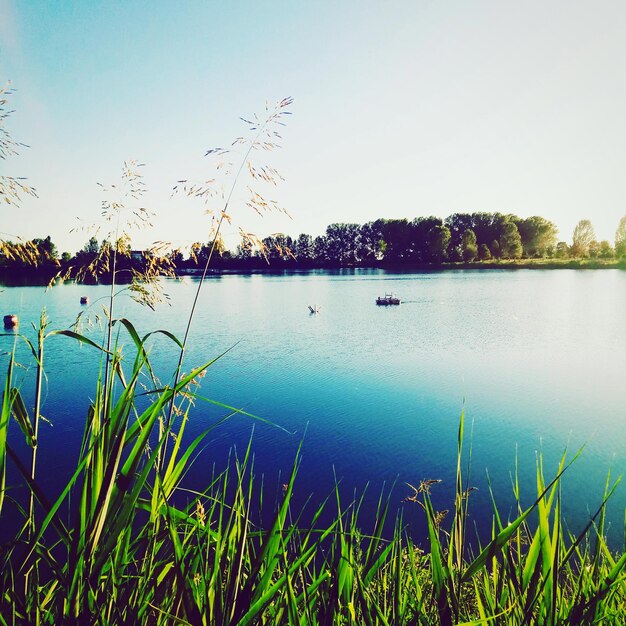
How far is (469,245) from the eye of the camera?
94.2 meters

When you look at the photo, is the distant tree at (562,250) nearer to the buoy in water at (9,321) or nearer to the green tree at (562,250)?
the green tree at (562,250)

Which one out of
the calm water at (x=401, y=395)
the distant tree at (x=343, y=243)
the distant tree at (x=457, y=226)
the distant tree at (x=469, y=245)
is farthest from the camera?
the distant tree at (x=343, y=243)

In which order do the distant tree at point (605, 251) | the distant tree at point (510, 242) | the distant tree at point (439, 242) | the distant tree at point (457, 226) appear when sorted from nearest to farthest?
the distant tree at point (605, 251)
the distant tree at point (510, 242)
the distant tree at point (439, 242)
the distant tree at point (457, 226)

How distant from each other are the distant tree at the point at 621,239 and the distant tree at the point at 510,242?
58.6 ft

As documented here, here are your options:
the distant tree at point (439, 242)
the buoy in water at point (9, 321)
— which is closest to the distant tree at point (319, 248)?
the distant tree at point (439, 242)

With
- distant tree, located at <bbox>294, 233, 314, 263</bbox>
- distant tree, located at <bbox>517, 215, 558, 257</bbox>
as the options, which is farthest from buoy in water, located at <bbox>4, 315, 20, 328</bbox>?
distant tree, located at <bbox>517, 215, 558, 257</bbox>

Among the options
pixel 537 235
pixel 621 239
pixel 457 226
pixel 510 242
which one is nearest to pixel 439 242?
pixel 457 226

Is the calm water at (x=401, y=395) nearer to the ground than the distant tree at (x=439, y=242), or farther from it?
nearer to the ground

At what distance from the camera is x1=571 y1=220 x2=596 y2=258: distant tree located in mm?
90000

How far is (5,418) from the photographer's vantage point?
114 centimetres

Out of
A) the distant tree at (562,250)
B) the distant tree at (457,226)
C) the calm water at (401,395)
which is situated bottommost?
the calm water at (401,395)

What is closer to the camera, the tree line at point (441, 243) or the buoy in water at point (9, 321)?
the buoy in water at point (9, 321)

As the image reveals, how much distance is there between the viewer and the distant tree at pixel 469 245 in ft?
308

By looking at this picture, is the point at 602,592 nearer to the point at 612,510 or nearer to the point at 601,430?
the point at 612,510
